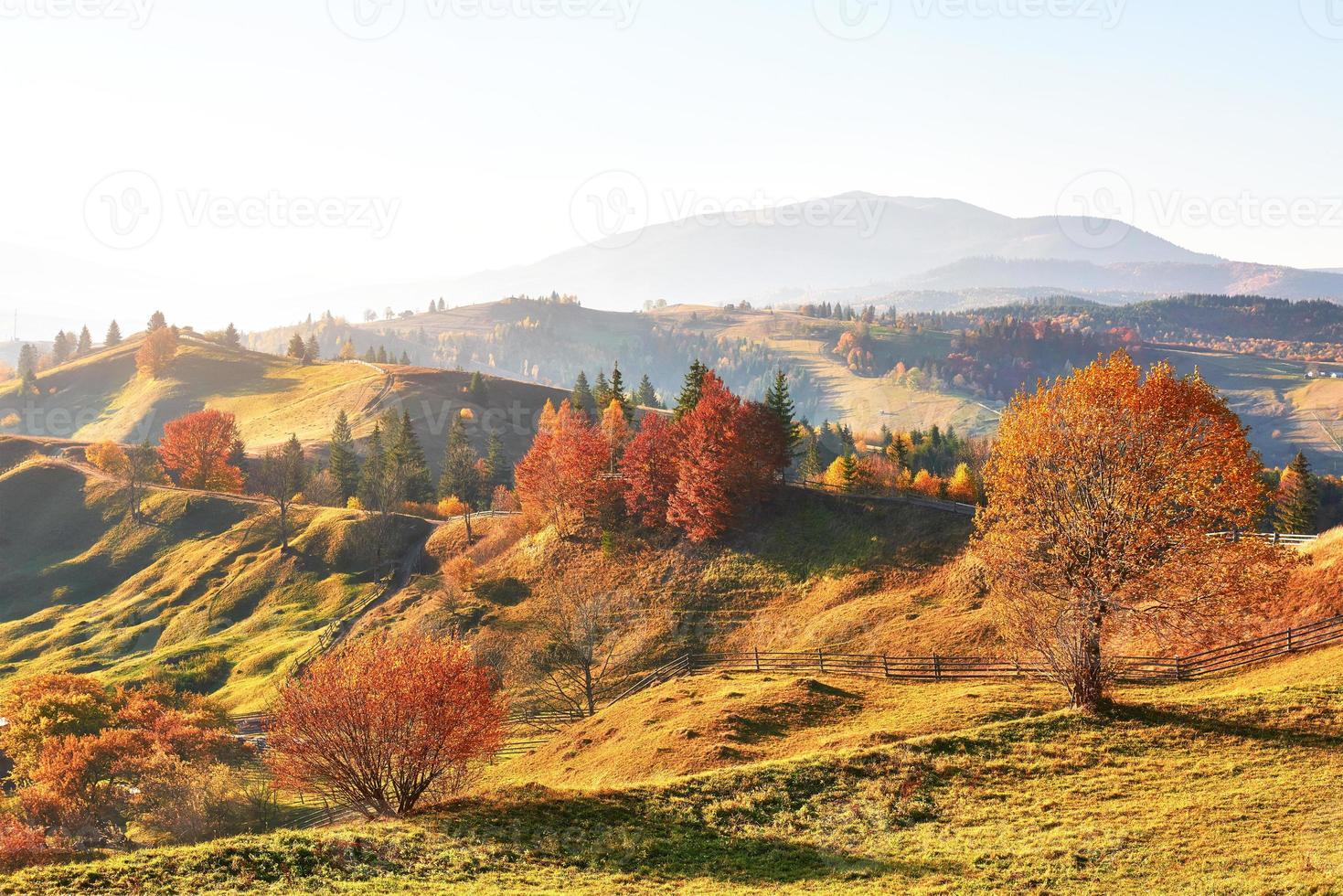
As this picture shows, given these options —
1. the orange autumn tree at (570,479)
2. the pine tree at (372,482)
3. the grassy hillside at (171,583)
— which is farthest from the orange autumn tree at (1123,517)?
the pine tree at (372,482)

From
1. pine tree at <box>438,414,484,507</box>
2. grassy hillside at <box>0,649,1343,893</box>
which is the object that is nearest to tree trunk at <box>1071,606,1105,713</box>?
grassy hillside at <box>0,649,1343,893</box>

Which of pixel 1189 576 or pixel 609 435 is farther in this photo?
pixel 609 435

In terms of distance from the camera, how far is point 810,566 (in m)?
77.2

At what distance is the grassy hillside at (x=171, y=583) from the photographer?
88.0 metres

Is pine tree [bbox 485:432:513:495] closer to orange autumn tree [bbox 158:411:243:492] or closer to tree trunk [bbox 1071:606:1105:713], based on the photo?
orange autumn tree [bbox 158:411:243:492]

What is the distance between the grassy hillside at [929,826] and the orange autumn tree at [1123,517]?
417 centimetres

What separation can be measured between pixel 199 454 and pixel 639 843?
13287 cm

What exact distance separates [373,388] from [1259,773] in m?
196

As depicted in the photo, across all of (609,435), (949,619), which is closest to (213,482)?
(609,435)

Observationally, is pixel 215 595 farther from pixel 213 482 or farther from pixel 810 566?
pixel 810 566

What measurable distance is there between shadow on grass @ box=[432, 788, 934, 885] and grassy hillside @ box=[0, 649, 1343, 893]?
8 centimetres

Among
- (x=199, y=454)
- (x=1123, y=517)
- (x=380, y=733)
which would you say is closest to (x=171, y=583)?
(x=199, y=454)

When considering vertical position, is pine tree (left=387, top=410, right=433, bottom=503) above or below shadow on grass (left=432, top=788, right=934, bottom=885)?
above

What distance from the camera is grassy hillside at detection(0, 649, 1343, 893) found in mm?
22906
